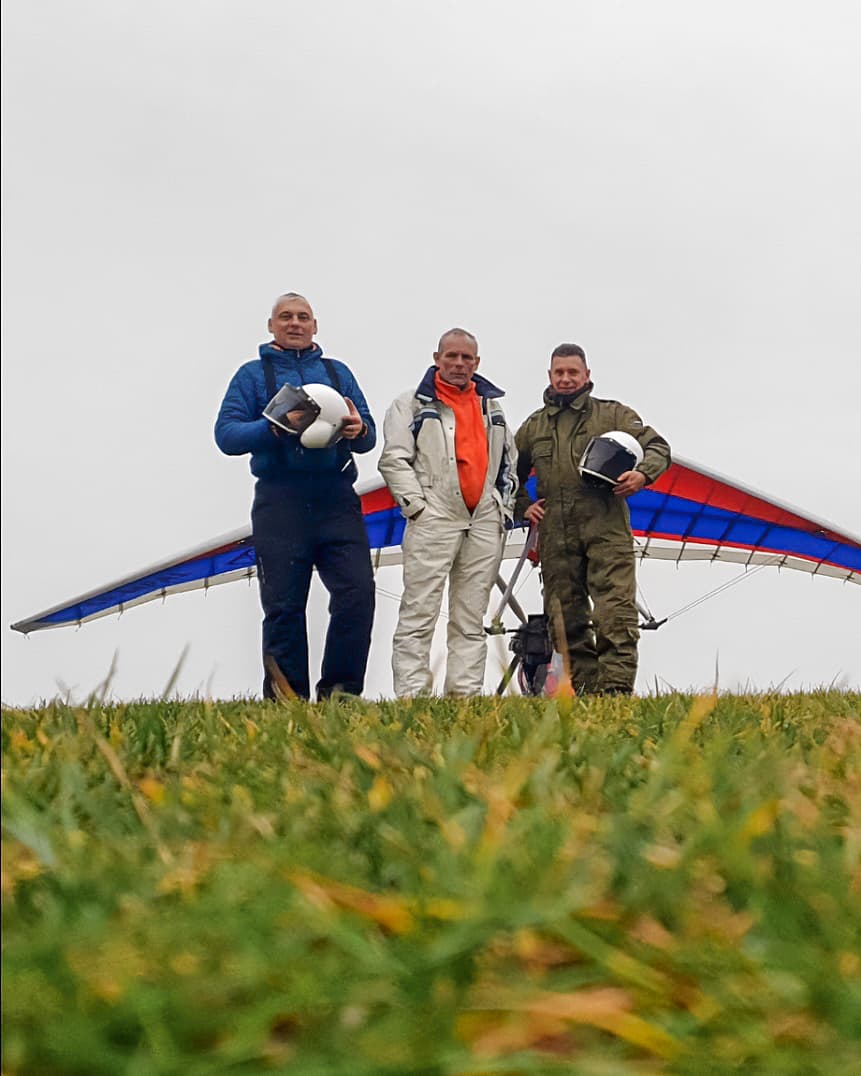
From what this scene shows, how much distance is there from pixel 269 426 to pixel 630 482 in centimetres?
219

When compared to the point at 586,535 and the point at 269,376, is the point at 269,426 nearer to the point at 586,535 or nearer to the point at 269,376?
the point at 269,376

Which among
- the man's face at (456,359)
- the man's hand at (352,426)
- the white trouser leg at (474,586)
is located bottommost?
the white trouser leg at (474,586)

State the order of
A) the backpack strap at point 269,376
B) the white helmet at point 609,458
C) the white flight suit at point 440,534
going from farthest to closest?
the white helmet at point 609,458 < the white flight suit at point 440,534 < the backpack strap at point 269,376

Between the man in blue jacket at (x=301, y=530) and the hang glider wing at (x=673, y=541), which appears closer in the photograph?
the man in blue jacket at (x=301, y=530)

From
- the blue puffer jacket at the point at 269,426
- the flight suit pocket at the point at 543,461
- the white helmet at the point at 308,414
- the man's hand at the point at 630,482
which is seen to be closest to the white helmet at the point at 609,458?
the man's hand at the point at 630,482

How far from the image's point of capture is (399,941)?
34.0 inches

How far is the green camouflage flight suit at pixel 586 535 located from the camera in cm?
656

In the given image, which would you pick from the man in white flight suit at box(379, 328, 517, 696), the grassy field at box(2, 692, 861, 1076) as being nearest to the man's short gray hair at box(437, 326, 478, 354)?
the man in white flight suit at box(379, 328, 517, 696)

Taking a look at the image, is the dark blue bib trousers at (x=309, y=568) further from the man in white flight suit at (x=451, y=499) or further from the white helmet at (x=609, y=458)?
the white helmet at (x=609, y=458)

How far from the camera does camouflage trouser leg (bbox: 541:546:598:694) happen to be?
266 inches

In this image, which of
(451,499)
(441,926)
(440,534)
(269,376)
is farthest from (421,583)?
(441,926)

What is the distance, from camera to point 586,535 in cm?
666

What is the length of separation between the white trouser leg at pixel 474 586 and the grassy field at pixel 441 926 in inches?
193

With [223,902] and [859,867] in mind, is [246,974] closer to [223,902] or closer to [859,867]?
[223,902]
